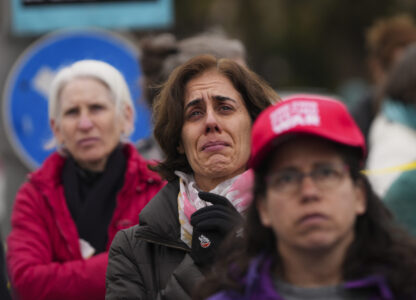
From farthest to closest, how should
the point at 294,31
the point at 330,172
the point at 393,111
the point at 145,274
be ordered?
the point at 294,31
the point at 393,111
the point at 145,274
the point at 330,172

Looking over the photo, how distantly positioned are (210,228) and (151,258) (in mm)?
320

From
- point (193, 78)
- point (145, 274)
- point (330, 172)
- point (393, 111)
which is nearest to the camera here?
point (330, 172)

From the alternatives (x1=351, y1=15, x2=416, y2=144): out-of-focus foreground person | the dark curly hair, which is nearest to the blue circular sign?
(x1=351, y1=15, x2=416, y2=144): out-of-focus foreground person

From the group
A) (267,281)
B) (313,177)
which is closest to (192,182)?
(267,281)

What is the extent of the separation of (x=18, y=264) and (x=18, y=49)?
6.70ft

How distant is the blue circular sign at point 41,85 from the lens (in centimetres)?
598

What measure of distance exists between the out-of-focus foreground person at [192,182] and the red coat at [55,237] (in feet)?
2.39

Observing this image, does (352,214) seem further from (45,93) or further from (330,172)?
(45,93)

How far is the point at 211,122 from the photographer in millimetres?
3746

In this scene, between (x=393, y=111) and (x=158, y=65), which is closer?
(x=393, y=111)

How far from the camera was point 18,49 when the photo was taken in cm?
611

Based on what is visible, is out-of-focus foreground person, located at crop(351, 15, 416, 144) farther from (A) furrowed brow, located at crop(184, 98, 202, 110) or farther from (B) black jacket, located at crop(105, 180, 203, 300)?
(B) black jacket, located at crop(105, 180, 203, 300)

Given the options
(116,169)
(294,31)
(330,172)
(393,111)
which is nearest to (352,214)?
(330,172)

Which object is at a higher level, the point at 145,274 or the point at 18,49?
the point at 18,49
